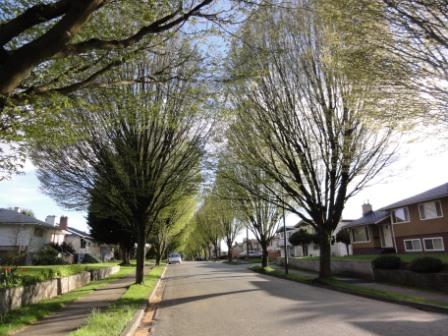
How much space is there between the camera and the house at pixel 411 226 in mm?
29156

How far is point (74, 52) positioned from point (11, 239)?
34.6 m

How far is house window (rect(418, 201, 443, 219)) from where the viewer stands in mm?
29359

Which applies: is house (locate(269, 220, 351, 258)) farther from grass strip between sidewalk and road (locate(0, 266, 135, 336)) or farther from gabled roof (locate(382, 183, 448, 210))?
grass strip between sidewalk and road (locate(0, 266, 135, 336))

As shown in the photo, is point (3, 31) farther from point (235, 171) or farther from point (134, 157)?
point (235, 171)

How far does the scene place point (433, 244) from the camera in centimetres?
3012

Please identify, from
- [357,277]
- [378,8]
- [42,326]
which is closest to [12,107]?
[42,326]

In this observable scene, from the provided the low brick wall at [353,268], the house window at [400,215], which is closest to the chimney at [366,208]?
the house window at [400,215]

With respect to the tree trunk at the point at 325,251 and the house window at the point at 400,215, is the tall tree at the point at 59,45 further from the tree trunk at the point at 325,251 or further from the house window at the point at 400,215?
the house window at the point at 400,215

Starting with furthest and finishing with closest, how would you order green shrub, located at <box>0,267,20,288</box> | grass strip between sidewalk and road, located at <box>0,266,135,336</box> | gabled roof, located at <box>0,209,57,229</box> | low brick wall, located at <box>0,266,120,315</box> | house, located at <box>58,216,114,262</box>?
1. house, located at <box>58,216,114,262</box>
2. gabled roof, located at <box>0,209,57,229</box>
3. green shrub, located at <box>0,267,20,288</box>
4. low brick wall, located at <box>0,266,120,315</box>
5. grass strip between sidewalk and road, located at <box>0,266,135,336</box>

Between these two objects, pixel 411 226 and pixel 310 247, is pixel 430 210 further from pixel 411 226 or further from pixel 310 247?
pixel 310 247

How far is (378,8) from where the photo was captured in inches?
367

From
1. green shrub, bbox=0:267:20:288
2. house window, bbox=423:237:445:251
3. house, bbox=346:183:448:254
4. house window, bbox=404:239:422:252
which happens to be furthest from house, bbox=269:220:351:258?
green shrub, bbox=0:267:20:288

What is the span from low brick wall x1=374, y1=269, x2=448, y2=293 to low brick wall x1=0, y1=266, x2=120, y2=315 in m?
15.0

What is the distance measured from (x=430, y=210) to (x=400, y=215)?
12.9 feet
